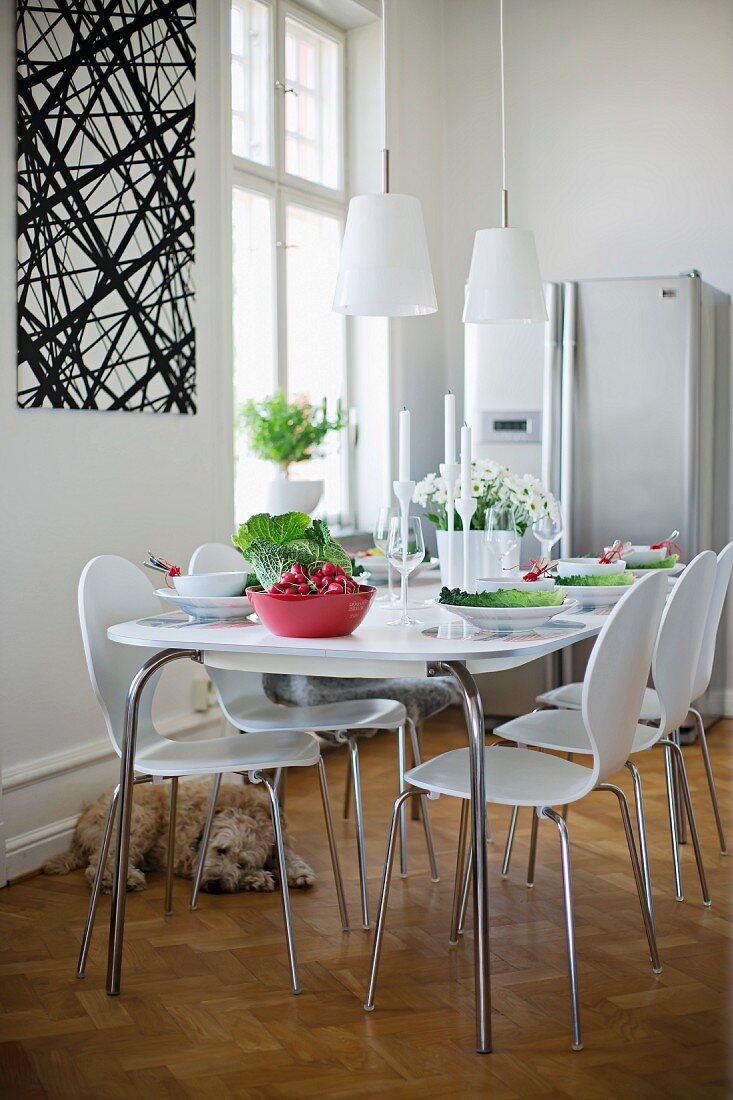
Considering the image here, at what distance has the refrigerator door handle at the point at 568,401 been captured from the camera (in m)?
4.28

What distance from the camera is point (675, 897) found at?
8.90 feet

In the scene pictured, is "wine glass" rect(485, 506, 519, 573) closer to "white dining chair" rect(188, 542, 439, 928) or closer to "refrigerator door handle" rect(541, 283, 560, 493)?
"white dining chair" rect(188, 542, 439, 928)

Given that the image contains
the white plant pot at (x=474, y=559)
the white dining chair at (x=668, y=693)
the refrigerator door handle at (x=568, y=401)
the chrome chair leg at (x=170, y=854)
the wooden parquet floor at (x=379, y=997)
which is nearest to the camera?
the wooden parquet floor at (x=379, y=997)

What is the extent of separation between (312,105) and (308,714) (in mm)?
2868

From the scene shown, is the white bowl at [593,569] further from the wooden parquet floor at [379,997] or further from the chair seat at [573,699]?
the wooden parquet floor at [379,997]

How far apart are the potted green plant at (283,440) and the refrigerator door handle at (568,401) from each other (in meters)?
0.94

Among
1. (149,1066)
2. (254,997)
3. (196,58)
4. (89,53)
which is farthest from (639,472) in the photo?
(149,1066)

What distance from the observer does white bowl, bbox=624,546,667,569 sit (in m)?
3.11

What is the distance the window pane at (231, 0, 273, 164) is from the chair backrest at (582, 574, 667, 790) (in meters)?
2.73

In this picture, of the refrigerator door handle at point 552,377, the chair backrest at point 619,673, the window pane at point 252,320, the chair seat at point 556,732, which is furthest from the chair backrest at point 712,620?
the window pane at point 252,320

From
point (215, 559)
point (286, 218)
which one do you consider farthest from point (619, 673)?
point (286, 218)

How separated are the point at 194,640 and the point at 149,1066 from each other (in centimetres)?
75

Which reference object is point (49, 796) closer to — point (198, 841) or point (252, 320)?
point (198, 841)

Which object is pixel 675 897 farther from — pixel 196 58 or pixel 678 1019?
pixel 196 58
